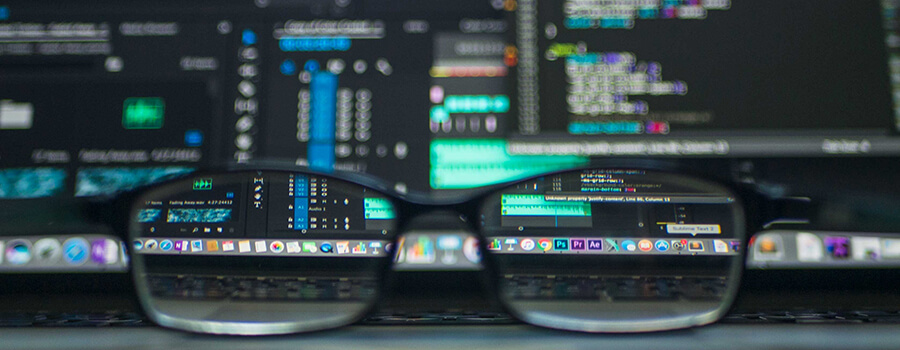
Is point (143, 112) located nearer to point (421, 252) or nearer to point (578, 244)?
point (421, 252)

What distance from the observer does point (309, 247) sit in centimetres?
30

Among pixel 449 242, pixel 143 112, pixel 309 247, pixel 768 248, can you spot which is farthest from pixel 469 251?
pixel 143 112

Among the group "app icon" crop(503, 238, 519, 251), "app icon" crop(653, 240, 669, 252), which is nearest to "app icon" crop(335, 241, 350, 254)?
"app icon" crop(503, 238, 519, 251)

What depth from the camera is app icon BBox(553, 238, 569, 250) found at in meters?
0.30

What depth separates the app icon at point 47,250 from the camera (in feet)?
1.08

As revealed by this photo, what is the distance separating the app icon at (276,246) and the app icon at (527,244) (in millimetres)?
168

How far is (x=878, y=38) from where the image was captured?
419mm

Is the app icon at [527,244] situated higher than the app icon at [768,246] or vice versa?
the app icon at [527,244]

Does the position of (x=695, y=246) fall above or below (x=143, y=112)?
below

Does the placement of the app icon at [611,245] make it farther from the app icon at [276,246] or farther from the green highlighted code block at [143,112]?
the green highlighted code block at [143,112]

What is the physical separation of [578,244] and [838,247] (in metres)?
0.21

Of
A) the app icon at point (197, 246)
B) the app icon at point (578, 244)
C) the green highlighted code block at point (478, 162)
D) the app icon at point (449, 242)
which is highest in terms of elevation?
the green highlighted code block at point (478, 162)

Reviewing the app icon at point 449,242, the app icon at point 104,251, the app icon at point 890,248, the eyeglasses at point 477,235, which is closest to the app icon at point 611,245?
the eyeglasses at point 477,235

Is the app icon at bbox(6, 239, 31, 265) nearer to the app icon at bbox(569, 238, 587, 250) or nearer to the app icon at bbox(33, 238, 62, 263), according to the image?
the app icon at bbox(33, 238, 62, 263)
